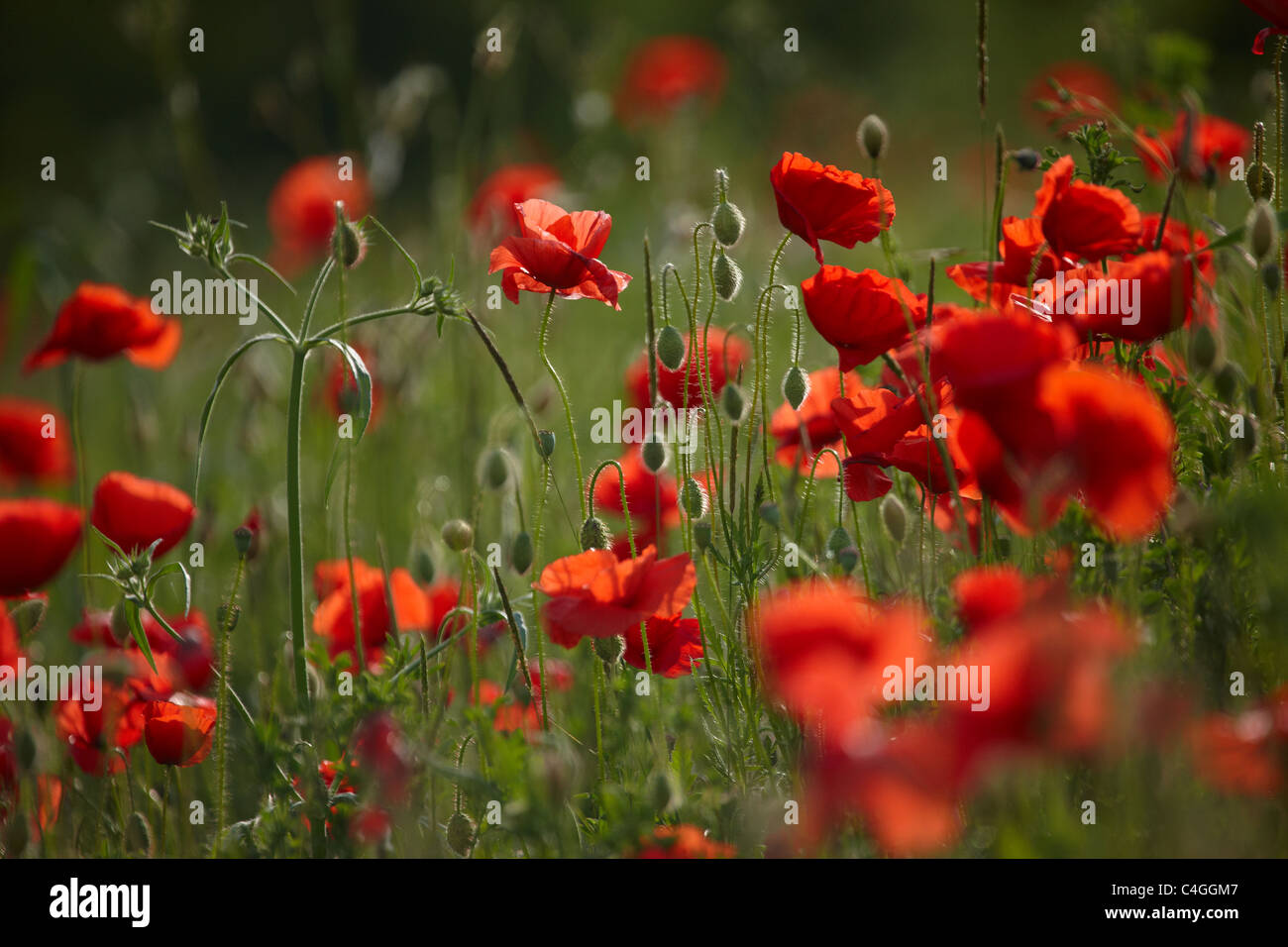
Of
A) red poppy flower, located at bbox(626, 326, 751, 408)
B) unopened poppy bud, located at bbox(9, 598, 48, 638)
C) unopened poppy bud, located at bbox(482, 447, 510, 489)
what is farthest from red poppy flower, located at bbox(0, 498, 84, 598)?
red poppy flower, located at bbox(626, 326, 751, 408)

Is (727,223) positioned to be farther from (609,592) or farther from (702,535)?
(609,592)

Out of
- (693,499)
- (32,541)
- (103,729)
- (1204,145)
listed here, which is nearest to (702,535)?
(693,499)

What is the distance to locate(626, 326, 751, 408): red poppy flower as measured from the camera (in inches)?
55.4

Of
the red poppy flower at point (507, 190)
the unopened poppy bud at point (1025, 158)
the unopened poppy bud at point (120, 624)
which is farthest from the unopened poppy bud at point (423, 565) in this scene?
the red poppy flower at point (507, 190)

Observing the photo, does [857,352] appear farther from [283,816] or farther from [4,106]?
[4,106]

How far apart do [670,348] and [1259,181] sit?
672mm

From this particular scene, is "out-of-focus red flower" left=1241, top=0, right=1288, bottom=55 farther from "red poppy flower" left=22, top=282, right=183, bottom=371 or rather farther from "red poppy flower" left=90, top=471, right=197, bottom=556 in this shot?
"red poppy flower" left=22, top=282, right=183, bottom=371

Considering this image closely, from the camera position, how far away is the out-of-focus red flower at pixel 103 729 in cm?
127

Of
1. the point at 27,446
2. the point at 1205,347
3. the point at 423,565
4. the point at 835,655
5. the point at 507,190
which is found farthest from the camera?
the point at 507,190

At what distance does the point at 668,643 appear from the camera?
127cm

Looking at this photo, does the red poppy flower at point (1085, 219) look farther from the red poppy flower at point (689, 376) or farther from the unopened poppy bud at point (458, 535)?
the unopened poppy bud at point (458, 535)

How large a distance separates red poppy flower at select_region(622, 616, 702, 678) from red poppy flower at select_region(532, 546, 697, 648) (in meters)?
0.15
